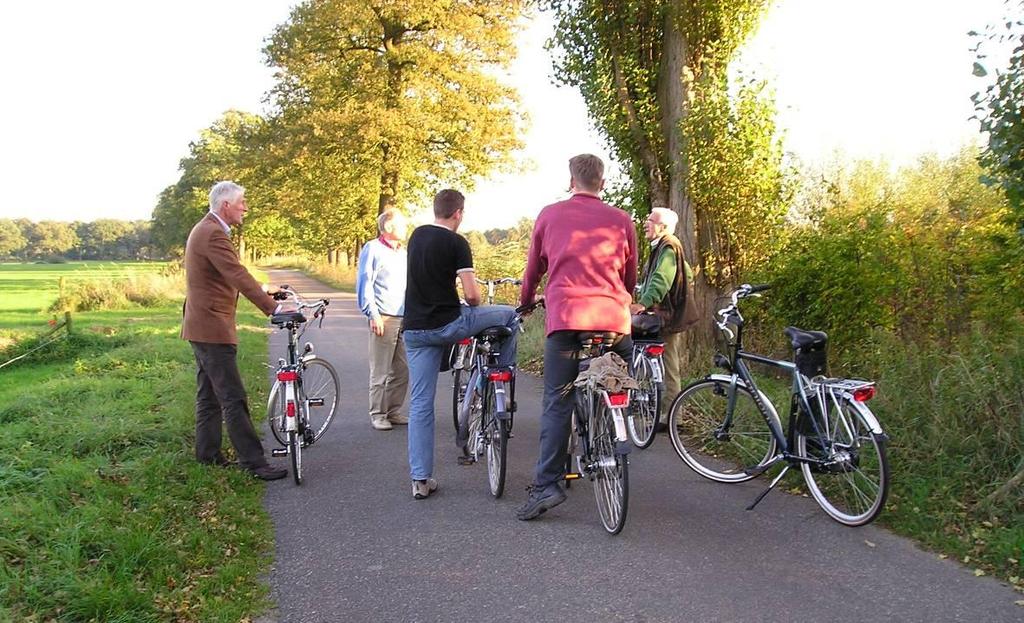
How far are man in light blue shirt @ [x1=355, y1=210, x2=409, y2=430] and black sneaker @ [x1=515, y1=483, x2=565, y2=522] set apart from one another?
2.98m

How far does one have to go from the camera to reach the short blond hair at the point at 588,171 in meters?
4.68

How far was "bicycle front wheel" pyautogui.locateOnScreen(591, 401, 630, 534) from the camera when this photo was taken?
4.48 m

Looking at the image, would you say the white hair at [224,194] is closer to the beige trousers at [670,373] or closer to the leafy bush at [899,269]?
the beige trousers at [670,373]

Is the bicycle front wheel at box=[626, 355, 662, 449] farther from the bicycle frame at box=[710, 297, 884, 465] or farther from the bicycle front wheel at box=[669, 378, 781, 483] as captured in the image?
the bicycle frame at box=[710, 297, 884, 465]

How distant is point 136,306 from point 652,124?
2072 cm

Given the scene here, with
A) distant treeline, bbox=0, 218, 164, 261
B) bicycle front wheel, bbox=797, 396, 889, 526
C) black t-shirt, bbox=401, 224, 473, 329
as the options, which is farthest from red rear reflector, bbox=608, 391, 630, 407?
distant treeline, bbox=0, 218, 164, 261

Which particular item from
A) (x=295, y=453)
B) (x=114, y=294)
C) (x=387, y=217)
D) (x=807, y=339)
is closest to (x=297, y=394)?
(x=295, y=453)

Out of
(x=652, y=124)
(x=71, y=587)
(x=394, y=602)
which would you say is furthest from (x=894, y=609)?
(x=652, y=124)

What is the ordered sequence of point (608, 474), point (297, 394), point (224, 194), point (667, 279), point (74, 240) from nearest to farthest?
point (608, 474) → point (224, 194) → point (297, 394) → point (667, 279) → point (74, 240)

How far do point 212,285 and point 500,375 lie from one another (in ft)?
7.23

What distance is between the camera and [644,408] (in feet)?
22.5

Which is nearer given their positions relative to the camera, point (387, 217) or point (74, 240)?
point (387, 217)

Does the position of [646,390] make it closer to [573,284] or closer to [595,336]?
[595,336]

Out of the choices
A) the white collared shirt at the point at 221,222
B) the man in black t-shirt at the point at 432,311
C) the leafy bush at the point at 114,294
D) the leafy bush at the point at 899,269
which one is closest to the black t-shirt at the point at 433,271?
the man in black t-shirt at the point at 432,311
